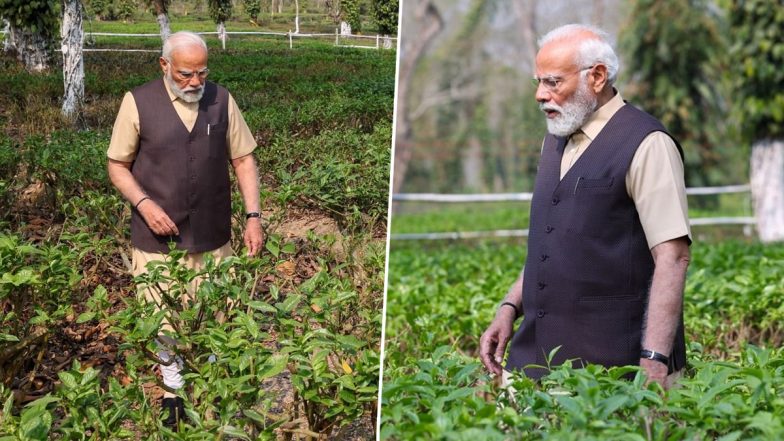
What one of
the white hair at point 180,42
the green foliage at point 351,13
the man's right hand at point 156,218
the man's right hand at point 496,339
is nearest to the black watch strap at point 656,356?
the man's right hand at point 496,339

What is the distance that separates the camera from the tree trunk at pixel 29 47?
126 inches

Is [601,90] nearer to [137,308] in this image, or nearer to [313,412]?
[313,412]

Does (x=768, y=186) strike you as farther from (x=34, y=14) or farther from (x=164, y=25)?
(x=34, y=14)

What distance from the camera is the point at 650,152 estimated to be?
2404 mm

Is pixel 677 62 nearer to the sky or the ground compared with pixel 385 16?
nearer to the ground

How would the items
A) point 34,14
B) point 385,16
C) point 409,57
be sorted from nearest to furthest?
point 385,16 → point 34,14 → point 409,57

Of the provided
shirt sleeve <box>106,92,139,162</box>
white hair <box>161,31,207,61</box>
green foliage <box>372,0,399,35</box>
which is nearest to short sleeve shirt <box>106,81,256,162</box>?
shirt sleeve <box>106,92,139,162</box>

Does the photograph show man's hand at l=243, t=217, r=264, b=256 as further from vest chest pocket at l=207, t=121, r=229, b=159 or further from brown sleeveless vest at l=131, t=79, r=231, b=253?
vest chest pocket at l=207, t=121, r=229, b=159

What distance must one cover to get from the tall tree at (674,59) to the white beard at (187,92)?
11.2m

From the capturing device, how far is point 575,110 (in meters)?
2.52

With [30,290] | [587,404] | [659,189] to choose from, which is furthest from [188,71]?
[587,404]

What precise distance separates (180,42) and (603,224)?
4.53 ft

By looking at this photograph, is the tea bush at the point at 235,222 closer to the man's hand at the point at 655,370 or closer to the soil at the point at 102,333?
the soil at the point at 102,333

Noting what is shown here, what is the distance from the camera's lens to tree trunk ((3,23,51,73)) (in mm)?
3205
